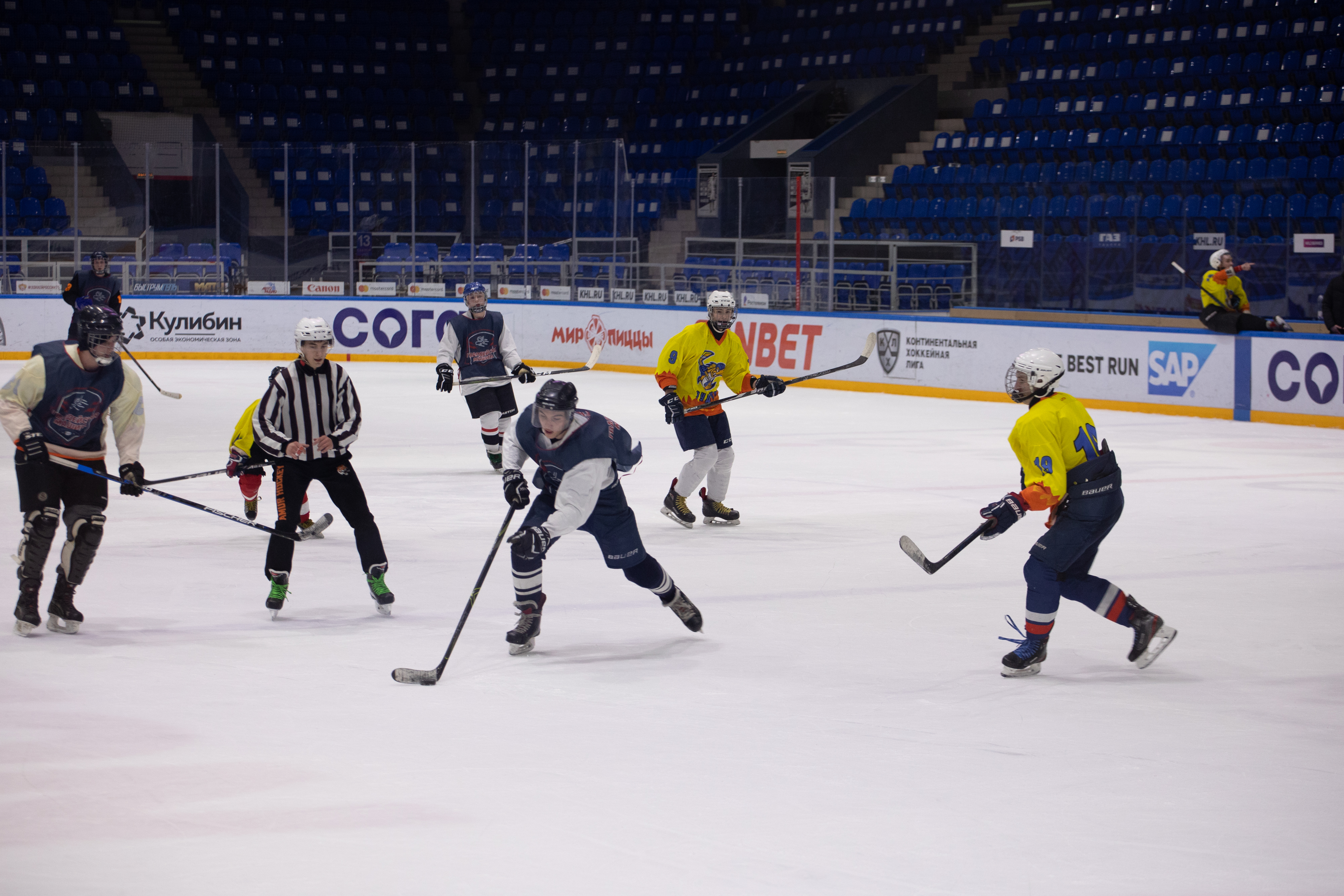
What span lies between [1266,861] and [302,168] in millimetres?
19108

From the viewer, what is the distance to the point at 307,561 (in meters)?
7.59

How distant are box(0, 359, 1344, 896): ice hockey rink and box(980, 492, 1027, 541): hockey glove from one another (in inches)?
23.2

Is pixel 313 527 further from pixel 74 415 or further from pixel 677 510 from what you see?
pixel 74 415

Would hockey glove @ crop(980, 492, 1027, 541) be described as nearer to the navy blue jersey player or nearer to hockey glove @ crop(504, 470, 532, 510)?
the navy blue jersey player

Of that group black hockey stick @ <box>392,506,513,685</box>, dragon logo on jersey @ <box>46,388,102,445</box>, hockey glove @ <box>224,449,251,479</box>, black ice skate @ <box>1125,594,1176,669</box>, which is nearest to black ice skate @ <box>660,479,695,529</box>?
hockey glove @ <box>224,449,251,479</box>

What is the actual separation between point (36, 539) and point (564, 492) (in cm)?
214

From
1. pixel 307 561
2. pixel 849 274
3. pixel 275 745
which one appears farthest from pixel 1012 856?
pixel 849 274

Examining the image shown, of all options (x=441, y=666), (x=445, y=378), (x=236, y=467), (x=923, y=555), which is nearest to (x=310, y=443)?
(x=236, y=467)

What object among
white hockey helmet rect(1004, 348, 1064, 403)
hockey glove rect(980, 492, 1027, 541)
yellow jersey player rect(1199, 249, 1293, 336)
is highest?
yellow jersey player rect(1199, 249, 1293, 336)

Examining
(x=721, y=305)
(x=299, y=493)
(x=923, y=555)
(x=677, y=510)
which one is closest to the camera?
(x=923, y=555)

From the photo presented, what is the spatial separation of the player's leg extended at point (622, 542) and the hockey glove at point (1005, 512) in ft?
4.38

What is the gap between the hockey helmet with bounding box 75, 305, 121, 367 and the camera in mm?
5758

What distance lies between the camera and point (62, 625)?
6023 mm

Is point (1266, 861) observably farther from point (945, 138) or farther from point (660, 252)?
point (945, 138)
